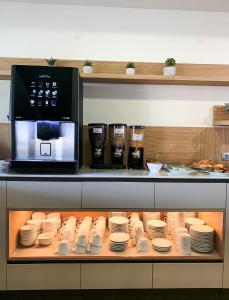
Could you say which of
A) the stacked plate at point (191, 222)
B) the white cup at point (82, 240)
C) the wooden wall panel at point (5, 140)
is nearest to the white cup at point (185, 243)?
the stacked plate at point (191, 222)

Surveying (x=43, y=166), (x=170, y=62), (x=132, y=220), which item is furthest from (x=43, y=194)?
(x=170, y=62)

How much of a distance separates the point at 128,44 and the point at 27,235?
1657 mm

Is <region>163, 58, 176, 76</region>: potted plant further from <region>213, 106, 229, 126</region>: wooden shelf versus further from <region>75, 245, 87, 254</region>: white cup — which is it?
<region>75, 245, 87, 254</region>: white cup

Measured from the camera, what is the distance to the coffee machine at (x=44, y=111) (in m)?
1.66

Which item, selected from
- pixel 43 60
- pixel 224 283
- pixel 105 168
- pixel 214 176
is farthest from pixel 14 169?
pixel 224 283

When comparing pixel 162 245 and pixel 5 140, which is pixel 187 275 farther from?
pixel 5 140

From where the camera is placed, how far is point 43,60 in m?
2.11

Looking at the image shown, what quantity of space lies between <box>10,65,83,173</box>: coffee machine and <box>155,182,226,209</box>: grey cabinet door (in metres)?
0.59

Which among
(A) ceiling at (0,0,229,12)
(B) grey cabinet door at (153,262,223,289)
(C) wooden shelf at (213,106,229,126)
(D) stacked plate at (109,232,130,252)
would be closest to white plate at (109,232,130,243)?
(D) stacked plate at (109,232,130,252)

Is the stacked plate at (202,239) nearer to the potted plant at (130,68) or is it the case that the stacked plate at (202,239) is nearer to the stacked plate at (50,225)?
the stacked plate at (50,225)

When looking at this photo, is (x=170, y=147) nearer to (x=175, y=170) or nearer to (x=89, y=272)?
(x=175, y=170)

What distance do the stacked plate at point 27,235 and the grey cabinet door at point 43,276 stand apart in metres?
0.17

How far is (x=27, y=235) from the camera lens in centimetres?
178

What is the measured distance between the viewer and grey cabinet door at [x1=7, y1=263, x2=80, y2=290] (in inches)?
65.5
